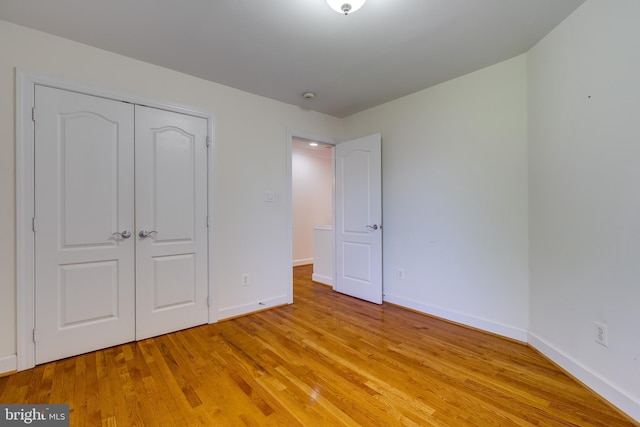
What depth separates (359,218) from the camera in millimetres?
3520

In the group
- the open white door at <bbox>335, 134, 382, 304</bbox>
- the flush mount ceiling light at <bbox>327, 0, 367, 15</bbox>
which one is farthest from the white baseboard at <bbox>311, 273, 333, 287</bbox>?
the flush mount ceiling light at <bbox>327, 0, 367, 15</bbox>

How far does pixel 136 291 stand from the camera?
2.38 meters

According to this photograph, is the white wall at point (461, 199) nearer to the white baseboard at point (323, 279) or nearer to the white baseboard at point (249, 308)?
the white baseboard at point (323, 279)

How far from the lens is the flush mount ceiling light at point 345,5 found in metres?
1.61

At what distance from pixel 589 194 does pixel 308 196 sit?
463cm

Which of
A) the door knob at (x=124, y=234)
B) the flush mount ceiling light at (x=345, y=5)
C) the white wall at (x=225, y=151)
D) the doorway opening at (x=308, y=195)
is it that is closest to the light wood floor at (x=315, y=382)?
the white wall at (x=225, y=151)

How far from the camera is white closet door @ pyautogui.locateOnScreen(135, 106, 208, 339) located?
241cm

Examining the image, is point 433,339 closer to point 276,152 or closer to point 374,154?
point 374,154

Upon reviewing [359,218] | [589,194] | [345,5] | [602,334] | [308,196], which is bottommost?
[602,334]

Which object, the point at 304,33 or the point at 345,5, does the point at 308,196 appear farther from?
the point at 345,5

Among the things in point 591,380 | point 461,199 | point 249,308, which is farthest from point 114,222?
point 591,380

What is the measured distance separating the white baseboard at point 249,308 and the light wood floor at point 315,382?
0.35 meters

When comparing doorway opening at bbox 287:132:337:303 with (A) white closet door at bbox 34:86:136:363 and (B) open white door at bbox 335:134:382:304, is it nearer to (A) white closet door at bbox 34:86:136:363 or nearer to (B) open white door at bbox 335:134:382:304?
(B) open white door at bbox 335:134:382:304

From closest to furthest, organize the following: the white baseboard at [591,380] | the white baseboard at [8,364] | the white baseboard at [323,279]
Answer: the white baseboard at [591,380]
the white baseboard at [8,364]
the white baseboard at [323,279]
